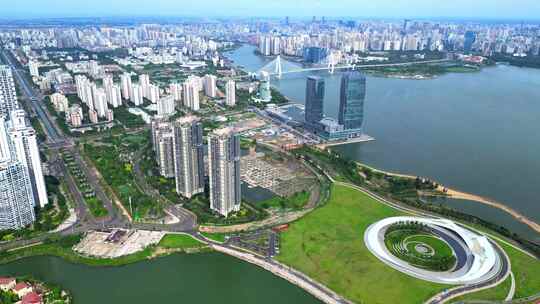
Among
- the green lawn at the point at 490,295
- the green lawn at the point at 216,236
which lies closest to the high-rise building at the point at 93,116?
the green lawn at the point at 216,236

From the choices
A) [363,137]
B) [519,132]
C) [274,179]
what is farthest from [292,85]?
[274,179]

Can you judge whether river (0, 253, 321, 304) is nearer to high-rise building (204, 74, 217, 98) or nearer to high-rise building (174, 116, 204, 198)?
high-rise building (174, 116, 204, 198)

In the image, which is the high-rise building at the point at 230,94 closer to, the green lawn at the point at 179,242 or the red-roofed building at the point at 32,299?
the green lawn at the point at 179,242

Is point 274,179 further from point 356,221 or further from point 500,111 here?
point 500,111

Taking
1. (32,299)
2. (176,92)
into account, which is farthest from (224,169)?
(176,92)

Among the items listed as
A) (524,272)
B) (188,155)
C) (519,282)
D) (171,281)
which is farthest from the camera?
(188,155)

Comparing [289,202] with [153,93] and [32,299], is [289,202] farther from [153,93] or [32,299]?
[153,93]

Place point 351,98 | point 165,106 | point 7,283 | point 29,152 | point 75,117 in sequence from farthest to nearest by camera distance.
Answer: point 165,106
point 75,117
point 351,98
point 29,152
point 7,283

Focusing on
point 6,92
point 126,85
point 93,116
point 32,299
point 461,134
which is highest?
point 6,92
